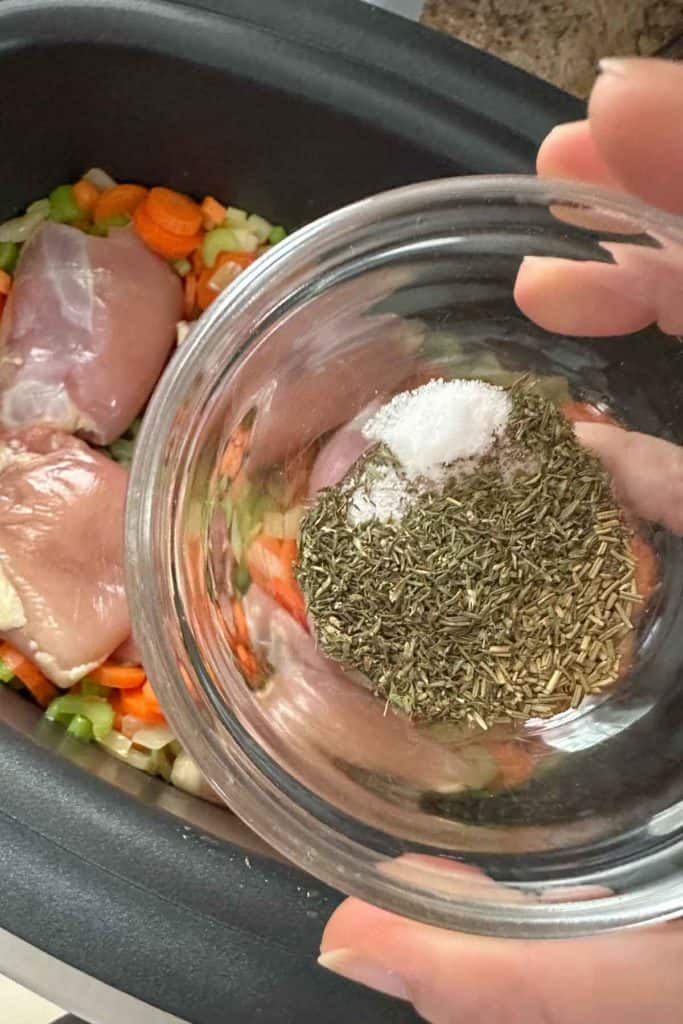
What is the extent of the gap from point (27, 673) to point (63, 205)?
16.3 inches

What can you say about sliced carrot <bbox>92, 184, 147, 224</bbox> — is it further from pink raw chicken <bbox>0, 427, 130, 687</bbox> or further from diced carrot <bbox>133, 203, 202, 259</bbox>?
pink raw chicken <bbox>0, 427, 130, 687</bbox>

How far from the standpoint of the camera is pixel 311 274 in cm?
72

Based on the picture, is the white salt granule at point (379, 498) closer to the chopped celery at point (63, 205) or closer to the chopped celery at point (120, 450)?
the chopped celery at point (120, 450)

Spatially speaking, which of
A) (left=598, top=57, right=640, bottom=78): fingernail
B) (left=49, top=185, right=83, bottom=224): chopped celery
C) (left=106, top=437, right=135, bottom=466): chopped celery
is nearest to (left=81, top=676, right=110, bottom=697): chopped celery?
(left=106, top=437, right=135, bottom=466): chopped celery

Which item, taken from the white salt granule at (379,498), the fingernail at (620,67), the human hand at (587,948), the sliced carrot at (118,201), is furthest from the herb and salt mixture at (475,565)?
the sliced carrot at (118,201)

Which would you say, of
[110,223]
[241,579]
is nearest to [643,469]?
[241,579]

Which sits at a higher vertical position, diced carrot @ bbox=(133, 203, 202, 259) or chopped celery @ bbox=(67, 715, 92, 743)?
diced carrot @ bbox=(133, 203, 202, 259)

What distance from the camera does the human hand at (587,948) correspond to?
2.24 feet

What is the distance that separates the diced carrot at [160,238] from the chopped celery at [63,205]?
0.05m

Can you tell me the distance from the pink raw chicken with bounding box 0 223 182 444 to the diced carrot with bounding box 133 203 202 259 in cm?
1

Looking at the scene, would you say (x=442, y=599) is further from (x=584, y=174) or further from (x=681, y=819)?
(x=584, y=174)

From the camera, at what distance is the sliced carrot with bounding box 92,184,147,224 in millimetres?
955

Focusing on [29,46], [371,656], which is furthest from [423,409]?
[29,46]

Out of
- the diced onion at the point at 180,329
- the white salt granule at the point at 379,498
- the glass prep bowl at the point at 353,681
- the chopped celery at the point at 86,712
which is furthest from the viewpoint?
the diced onion at the point at 180,329
